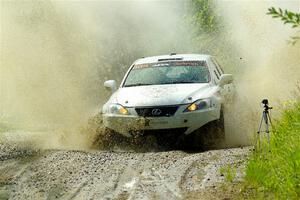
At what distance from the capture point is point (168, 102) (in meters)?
10.1

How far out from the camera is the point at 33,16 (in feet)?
74.7

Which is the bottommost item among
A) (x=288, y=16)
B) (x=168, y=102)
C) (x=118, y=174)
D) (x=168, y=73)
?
(x=118, y=174)

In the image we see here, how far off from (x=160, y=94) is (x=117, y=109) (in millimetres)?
712

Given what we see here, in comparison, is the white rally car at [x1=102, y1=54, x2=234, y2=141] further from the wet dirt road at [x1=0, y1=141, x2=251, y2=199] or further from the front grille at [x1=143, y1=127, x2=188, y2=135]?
the wet dirt road at [x1=0, y1=141, x2=251, y2=199]

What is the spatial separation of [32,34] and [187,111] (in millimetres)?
12855

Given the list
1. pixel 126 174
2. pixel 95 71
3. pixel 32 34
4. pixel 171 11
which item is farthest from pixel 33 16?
pixel 126 174

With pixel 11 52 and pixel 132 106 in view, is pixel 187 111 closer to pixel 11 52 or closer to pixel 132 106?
pixel 132 106

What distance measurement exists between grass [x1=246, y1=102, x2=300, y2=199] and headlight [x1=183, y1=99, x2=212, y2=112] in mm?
2135

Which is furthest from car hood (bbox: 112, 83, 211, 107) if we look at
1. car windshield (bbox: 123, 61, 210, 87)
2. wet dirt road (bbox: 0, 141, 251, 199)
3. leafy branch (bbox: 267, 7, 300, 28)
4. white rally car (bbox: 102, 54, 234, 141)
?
leafy branch (bbox: 267, 7, 300, 28)

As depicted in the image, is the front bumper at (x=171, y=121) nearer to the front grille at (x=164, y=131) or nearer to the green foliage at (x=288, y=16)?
the front grille at (x=164, y=131)

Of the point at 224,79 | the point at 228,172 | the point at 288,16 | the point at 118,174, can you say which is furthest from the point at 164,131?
the point at 288,16

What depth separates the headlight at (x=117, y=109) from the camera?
10258mm

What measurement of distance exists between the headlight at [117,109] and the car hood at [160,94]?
0.26 feet

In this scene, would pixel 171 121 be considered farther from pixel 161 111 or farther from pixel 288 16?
pixel 288 16
